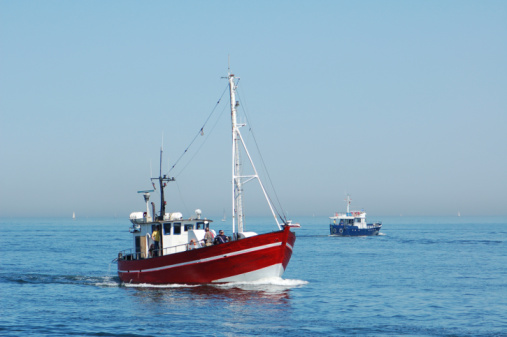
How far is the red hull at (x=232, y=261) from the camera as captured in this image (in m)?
36.6

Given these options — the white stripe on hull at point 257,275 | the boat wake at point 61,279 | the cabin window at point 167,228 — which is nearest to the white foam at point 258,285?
the white stripe on hull at point 257,275

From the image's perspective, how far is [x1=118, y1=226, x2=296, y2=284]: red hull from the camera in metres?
36.6

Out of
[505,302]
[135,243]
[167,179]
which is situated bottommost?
[505,302]

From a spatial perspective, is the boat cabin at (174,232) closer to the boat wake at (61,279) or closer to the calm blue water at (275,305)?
the calm blue water at (275,305)

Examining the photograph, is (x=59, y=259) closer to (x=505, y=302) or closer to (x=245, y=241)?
(x=245, y=241)

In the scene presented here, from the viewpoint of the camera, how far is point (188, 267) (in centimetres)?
3828

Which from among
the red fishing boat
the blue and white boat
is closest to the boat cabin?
the red fishing boat

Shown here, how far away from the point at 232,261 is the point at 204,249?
5.89 ft

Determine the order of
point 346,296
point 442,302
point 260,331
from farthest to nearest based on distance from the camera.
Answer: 1. point 346,296
2. point 442,302
3. point 260,331

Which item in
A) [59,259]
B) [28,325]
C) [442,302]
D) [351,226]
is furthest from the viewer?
[351,226]

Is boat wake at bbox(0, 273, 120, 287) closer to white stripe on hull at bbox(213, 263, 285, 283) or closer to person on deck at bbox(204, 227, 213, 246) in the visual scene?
person on deck at bbox(204, 227, 213, 246)

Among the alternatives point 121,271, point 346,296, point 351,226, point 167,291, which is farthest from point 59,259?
point 351,226

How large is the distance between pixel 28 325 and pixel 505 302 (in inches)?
989

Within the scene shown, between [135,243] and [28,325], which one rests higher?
[135,243]
